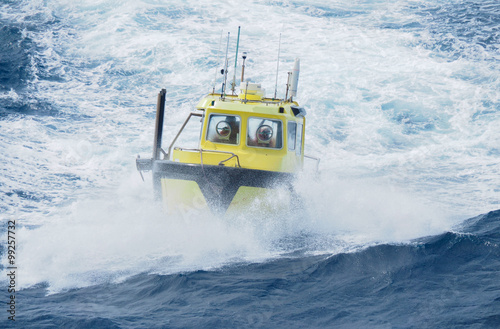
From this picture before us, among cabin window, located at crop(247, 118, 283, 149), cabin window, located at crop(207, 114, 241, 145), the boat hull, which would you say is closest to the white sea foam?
the boat hull

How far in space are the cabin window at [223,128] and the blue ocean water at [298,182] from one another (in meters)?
1.41

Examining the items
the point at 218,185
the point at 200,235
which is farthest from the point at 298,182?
the point at 200,235

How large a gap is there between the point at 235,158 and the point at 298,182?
107 cm

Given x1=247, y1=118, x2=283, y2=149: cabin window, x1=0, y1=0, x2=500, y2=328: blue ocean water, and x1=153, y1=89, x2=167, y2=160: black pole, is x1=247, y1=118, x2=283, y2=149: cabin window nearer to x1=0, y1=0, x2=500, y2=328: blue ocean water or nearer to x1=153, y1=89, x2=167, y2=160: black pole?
x1=0, y1=0, x2=500, y2=328: blue ocean water

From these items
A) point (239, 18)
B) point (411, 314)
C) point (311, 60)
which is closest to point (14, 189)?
point (411, 314)

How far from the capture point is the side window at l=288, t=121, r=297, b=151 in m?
9.65

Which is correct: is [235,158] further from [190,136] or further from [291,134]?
[190,136]

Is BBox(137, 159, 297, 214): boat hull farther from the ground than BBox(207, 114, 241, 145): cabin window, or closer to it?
closer to it

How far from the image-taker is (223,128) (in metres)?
9.52

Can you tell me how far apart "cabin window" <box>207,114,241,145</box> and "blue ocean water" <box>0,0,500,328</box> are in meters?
1.41

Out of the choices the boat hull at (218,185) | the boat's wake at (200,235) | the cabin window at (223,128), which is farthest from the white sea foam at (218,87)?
the cabin window at (223,128)

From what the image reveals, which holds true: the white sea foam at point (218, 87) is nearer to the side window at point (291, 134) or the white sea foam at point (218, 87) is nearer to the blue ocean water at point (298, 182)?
the blue ocean water at point (298, 182)

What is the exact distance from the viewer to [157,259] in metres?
8.02

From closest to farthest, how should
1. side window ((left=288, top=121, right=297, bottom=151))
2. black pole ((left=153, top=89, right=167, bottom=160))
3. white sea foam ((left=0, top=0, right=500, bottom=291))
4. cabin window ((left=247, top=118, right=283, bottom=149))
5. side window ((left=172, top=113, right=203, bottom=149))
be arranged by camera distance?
white sea foam ((left=0, top=0, right=500, bottom=291)) < cabin window ((left=247, top=118, right=283, bottom=149)) < side window ((left=288, top=121, right=297, bottom=151)) < black pole ((left=153, top=89, right=167, bottom=160)) < side window ((left=172, top=113, right=203, bottom=149))
